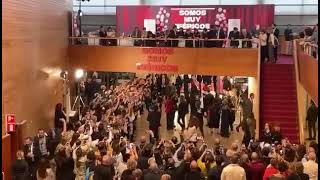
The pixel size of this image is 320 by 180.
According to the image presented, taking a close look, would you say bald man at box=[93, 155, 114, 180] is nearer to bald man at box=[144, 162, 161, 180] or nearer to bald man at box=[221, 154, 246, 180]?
bald man at box=[144, 162, 161, 180]

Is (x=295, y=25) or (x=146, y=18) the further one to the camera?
(x=295, y=25)

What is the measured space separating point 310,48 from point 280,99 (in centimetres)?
301

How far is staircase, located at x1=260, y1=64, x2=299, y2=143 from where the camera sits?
47.3ft

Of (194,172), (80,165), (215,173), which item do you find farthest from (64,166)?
(215,173)

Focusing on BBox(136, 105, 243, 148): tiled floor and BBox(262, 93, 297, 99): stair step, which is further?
BBox(136, 105, 243, 148): tiled floor

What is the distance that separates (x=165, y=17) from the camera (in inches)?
826

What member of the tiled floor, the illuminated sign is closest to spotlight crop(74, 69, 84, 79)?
the illuminated sign

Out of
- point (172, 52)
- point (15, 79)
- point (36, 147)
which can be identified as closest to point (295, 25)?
point (172, 52)

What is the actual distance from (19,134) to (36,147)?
7.25ft

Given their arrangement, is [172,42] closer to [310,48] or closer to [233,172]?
[310,48]

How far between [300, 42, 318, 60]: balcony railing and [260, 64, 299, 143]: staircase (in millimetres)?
1809

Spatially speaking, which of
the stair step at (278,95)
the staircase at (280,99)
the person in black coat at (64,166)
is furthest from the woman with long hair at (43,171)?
the stair step at (278,95)

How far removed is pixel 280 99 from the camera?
15000 mm

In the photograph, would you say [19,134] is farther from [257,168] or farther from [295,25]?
[295,25]
